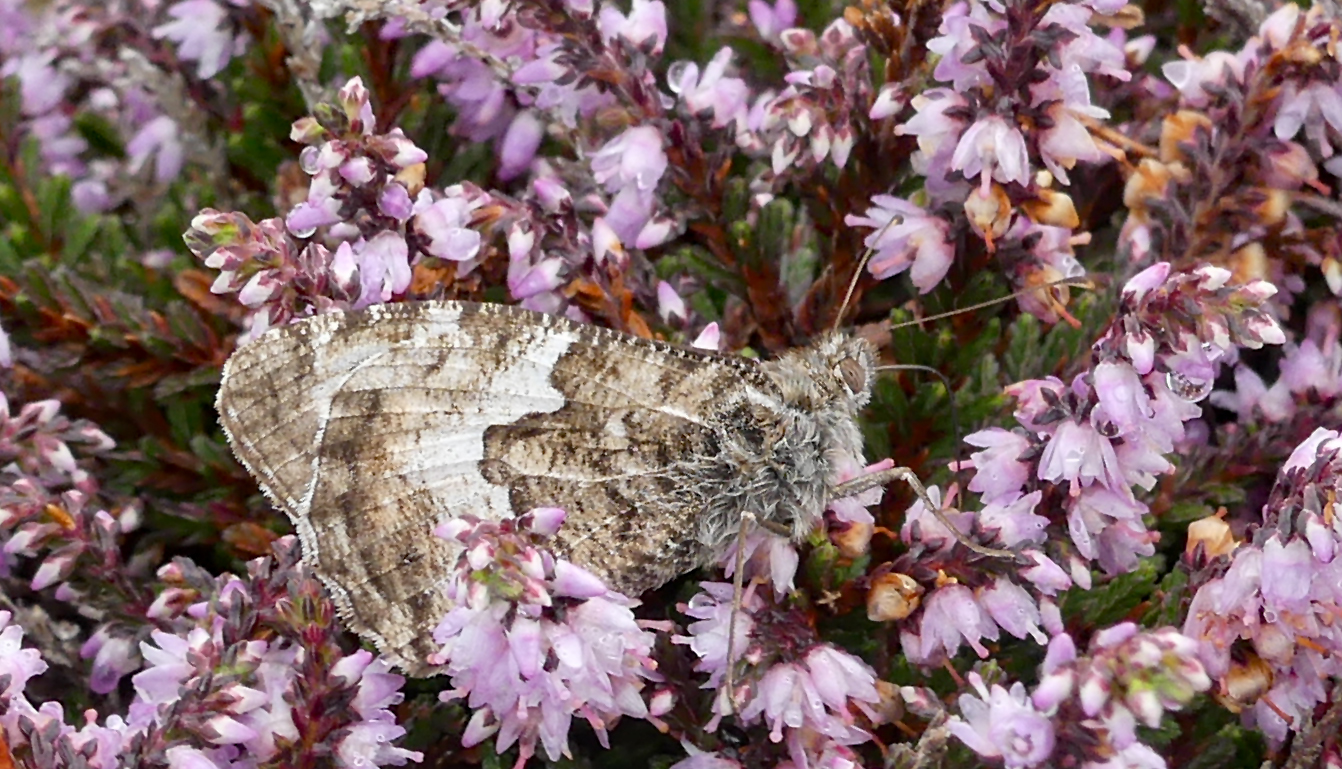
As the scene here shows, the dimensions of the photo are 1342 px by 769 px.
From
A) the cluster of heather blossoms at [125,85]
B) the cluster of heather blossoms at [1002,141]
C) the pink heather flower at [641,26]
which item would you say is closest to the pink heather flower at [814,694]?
the cluster of heather blossoms at [1002,141]

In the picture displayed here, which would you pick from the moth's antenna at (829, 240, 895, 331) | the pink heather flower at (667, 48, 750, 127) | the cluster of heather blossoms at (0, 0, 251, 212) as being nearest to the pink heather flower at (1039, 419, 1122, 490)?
the moth's antenna at (829, 240, 895, 331)

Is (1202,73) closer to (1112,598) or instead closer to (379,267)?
(1112,598)

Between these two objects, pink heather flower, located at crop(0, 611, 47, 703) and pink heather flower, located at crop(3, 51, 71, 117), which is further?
pink heather flower, located at crop(3, 51, 71, 117)

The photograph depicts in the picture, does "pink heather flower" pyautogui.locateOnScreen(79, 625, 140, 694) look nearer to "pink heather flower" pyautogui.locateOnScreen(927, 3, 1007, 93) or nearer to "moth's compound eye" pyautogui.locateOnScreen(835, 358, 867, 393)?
"moth's compound eye" pyautogui.locateOnScreen(835, 358, 867, 393)

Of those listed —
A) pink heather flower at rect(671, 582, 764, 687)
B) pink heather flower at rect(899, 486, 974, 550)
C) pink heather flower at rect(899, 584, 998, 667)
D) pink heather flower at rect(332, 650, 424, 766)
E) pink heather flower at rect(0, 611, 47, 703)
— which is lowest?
pink heather flower at rect(332, 650, 424, 766)

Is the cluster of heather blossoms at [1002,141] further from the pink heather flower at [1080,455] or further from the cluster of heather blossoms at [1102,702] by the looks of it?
the cluster of heather blossoms at [1102,702]

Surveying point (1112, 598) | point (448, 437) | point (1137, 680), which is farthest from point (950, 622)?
point (448, 437)
